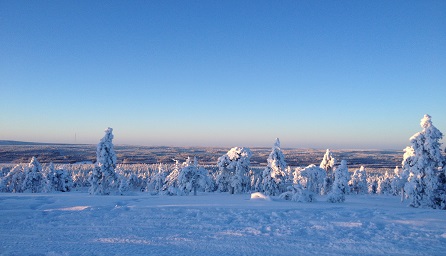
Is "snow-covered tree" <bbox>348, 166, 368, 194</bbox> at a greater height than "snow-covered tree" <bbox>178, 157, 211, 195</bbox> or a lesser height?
lesser

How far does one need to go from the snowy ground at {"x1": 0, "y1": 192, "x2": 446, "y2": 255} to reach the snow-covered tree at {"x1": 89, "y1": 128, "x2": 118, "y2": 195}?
22.3 m

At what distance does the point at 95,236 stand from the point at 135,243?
1393mm

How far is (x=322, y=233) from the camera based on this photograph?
28.8 feet

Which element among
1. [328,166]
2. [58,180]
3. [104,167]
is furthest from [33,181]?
[328,166]

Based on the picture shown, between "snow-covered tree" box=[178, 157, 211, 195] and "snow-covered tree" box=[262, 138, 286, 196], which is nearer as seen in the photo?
"snow-covered tree" box=[262, 138, 286, 196]

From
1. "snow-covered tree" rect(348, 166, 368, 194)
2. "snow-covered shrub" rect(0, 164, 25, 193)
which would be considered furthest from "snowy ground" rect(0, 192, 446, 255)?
"snow-covered tree" rect(348, 166, 368, 194)

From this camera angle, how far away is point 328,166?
190 feet

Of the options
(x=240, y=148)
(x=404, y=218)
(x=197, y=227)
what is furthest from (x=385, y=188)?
(x=197, y=227)

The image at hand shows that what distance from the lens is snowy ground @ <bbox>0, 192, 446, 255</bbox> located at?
7195 mm

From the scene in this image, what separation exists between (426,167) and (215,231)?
28.0 m

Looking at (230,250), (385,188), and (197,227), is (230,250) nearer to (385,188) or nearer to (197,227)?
(197,227)

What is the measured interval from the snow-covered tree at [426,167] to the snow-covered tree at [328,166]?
1034 inches

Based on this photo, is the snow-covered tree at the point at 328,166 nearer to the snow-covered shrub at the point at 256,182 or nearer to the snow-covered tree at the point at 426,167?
the snow-covered shrub at the point at 256,182

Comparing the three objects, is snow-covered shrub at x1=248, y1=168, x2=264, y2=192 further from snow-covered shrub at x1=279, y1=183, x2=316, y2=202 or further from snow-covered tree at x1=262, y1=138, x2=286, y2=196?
snow-covered shrub at x1=279, y1=183, x2=316, y2=202
